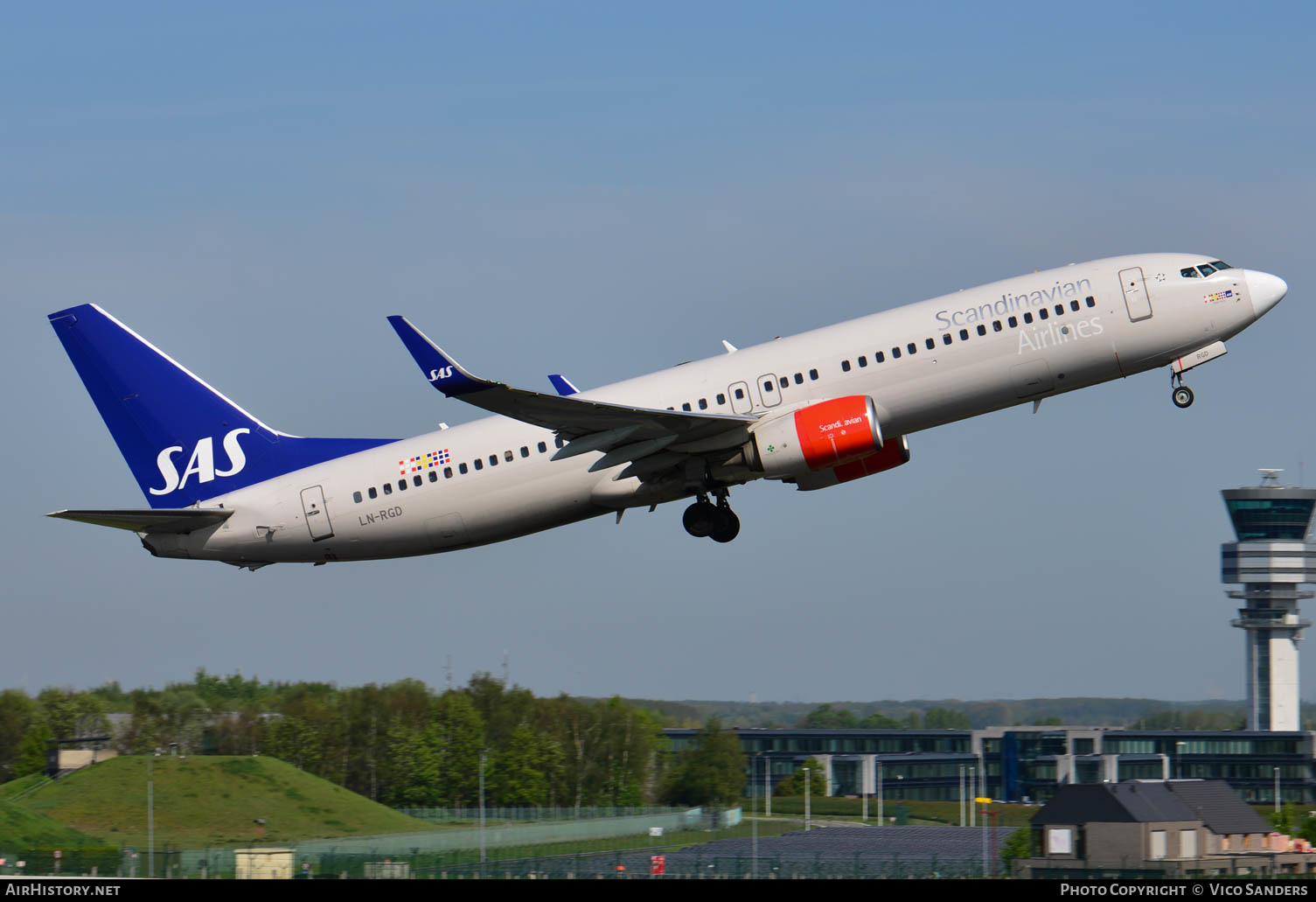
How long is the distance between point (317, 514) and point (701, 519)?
10372 mm

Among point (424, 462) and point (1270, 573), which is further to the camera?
point (1270, 573)

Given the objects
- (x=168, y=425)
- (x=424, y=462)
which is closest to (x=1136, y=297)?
(x=424, y=462)

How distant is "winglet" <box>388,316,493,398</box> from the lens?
33.8m

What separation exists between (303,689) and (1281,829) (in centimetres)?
5455

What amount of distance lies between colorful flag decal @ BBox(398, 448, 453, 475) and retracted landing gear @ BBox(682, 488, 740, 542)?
6754 mm

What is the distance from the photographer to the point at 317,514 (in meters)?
40.4

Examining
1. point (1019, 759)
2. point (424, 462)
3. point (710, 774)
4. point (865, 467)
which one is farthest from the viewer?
point (1019, 759)

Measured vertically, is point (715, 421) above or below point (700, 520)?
above

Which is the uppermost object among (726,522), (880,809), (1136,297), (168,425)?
(1136,297)

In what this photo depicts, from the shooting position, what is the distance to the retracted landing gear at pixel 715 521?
131 feet

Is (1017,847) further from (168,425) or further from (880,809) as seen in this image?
(168,425)

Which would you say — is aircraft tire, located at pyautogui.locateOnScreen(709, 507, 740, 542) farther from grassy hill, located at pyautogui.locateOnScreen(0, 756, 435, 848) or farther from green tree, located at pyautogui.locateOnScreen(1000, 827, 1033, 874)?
grassy hill, located at pyautogui.locateOnScreen(0, 756, 435, 848)

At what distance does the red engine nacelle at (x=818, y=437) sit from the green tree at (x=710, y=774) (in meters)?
32.2

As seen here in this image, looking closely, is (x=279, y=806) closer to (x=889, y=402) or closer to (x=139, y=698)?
(x=139, y=698)
